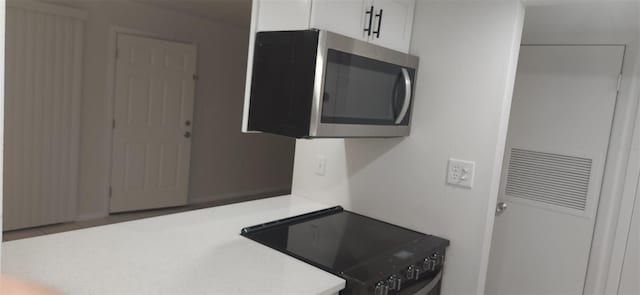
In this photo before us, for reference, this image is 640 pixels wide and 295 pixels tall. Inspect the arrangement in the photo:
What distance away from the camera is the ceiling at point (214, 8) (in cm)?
381

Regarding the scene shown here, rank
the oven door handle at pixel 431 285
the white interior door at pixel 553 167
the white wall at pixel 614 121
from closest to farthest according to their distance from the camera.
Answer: the oven door handle at pixel 431 285, the white wall at pixel 614 121, the white interior door at pixel 553 167

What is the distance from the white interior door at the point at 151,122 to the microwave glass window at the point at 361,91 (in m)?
3.12

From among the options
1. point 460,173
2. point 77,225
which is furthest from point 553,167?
point 77,225

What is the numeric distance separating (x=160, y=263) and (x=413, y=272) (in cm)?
89

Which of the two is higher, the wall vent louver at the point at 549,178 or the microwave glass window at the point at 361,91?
the microwave glass window at the point at 361,91

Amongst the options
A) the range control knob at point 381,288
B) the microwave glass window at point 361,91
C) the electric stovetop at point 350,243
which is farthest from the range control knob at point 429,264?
the microwave glass window at point 361,91

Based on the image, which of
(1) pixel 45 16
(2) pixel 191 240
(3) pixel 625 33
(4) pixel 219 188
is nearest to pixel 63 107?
(1) pixel 45 16

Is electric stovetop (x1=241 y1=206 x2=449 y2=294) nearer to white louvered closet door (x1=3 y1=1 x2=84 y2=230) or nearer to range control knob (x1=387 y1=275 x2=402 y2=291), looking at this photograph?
range control knob (x1=387 y1=275 x2=402 y2=291)

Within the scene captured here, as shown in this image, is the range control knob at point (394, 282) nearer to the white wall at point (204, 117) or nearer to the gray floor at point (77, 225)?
the gray floor at point (77, 225)

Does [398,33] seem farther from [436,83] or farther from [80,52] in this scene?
[80,52]

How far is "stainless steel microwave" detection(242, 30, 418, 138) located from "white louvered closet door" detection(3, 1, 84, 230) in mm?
2797

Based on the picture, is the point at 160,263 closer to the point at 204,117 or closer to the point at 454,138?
the point at 454,138

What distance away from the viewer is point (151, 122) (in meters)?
4.34

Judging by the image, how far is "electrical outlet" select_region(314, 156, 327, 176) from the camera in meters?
2.24
